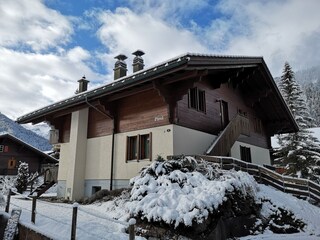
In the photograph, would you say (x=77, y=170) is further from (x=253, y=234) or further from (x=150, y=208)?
(x=253, y=234)

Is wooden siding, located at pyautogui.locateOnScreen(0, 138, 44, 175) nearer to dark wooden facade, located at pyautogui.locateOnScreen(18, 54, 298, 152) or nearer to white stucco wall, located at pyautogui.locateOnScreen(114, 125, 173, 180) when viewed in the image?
dark wooden facade, located at pyautogui.locateOnScreen(18, 54, 298, 152)

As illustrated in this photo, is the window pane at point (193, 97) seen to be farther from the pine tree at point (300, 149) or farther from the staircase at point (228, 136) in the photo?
the pine tree at point (300, 149)

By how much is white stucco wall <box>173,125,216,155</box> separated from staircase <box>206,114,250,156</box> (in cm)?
55

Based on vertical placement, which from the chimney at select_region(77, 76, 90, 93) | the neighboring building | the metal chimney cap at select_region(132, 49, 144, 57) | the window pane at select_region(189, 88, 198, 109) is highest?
the metal chimney cap at select_region(132, 49, 144, 57)

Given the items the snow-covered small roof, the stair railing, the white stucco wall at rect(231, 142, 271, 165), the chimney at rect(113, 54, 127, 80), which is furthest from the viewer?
the snow-covered small roof

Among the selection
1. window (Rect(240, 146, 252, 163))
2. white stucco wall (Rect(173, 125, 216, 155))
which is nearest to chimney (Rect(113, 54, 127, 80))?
white stucco wall (Rect(173, 125, 216, 155))

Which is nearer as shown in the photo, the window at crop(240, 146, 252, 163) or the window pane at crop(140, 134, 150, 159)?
the window pane at crop(140, 134, 150, 159)

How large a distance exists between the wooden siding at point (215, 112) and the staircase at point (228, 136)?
919 millimetres

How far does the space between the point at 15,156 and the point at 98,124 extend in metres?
20.3

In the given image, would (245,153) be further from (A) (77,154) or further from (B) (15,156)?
(B) (15,156)

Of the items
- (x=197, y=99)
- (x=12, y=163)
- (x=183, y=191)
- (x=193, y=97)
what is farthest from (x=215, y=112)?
(x=12, y=163)

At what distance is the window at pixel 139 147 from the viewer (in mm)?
13055

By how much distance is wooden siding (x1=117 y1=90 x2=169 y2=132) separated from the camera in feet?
41.4

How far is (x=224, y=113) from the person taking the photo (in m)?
16.4
